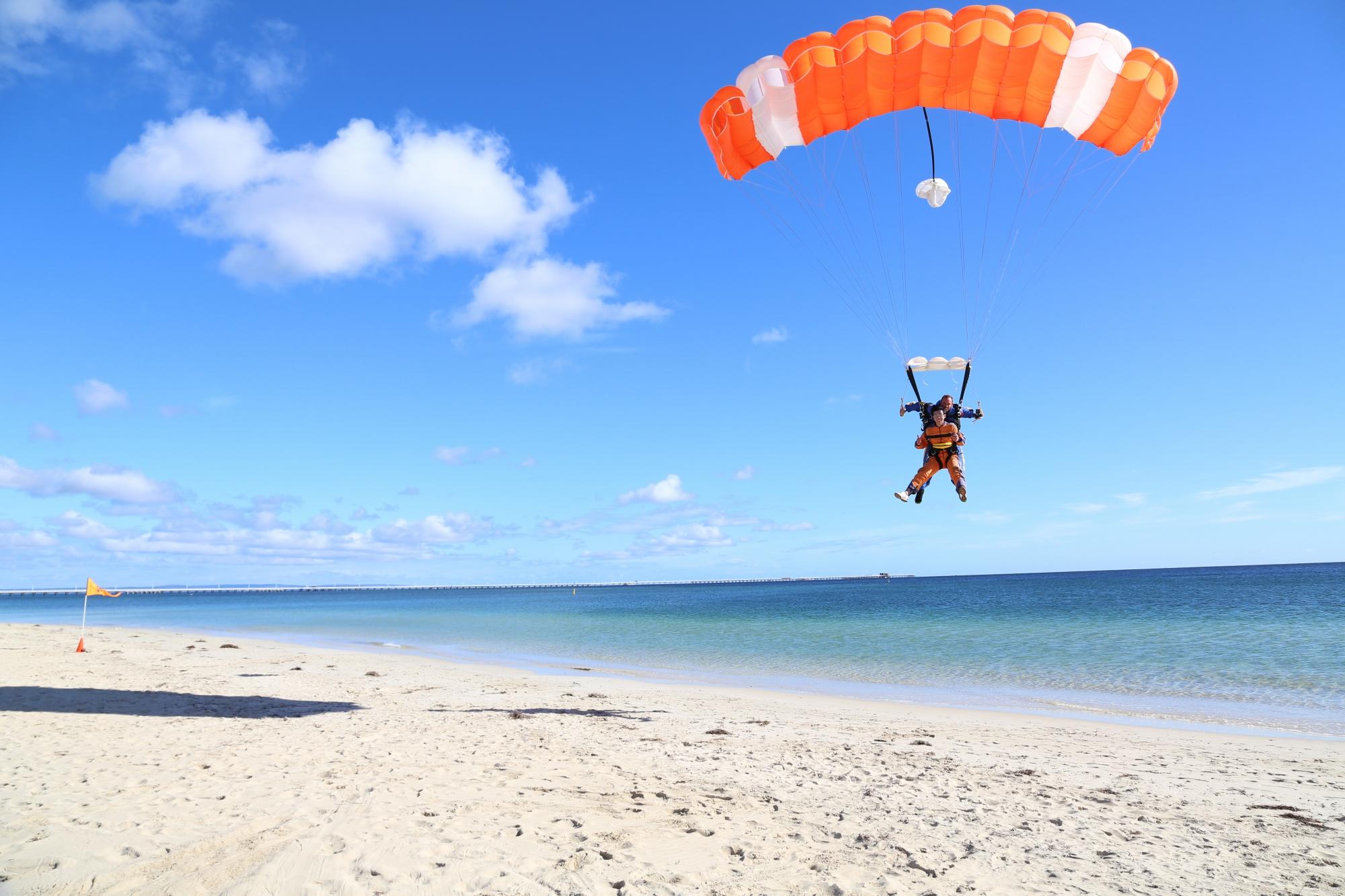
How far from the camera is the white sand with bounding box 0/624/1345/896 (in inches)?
180

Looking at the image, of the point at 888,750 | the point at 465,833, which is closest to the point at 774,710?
the point at 888,750

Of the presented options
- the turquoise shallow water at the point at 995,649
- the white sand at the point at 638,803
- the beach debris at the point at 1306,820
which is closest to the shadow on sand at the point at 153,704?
the white sand at the point at 638,803

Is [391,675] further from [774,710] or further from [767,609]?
[767,609]

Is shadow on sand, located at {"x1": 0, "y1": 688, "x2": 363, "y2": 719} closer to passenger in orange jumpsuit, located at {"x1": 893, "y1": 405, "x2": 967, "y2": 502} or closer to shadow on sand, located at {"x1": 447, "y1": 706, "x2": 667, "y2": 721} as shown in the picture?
shadow on sand, located at {"x1": 447, "y1": 706, "x2": 667, "y2": 721}

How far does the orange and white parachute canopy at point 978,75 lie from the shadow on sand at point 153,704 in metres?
11.7

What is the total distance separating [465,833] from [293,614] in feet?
202

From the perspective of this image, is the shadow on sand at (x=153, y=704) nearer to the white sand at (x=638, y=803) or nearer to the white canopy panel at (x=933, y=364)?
the white sand at (x=638, y=803)

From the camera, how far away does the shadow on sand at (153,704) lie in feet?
33.4

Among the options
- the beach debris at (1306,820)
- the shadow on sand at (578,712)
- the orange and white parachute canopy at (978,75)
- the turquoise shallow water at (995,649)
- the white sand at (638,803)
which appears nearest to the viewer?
the white sand at (638,803)

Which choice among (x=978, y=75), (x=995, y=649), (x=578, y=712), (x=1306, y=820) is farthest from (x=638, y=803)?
(x=995, y=649)

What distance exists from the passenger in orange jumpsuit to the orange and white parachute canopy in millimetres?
4658

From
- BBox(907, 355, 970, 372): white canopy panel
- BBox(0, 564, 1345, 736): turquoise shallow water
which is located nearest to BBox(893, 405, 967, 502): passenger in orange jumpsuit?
BBox(907, 355, 970, 372): white canopy panel

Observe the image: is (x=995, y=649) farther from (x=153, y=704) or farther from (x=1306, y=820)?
(x=153, y=704)

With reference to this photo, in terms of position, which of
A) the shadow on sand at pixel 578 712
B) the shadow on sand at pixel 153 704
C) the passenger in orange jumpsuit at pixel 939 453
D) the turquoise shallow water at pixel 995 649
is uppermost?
the passenger in orange jumpsuit at pixel 939 453
